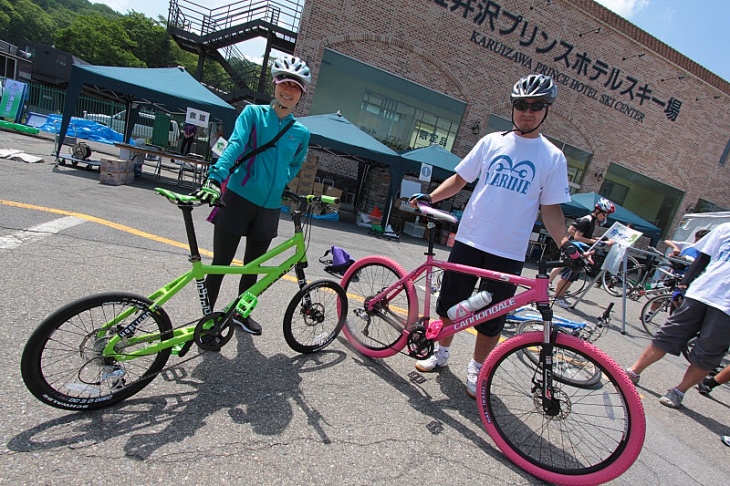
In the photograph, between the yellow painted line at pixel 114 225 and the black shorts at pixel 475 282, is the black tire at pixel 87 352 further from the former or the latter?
the yellow painted line at pixel 114 225

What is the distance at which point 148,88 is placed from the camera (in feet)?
28.6

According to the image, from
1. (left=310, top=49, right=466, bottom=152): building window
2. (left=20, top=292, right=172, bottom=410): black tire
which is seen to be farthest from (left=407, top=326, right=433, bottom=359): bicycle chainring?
(left=310, top=49, right=466, bottom=152): building window

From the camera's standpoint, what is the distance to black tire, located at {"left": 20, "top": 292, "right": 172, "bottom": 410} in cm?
181

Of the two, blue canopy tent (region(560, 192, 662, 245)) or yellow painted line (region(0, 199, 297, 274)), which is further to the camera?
blue canopy tent (region(560, 192, 662, 245))

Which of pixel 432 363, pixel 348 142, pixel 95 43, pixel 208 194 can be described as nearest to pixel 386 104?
pixel 348 142

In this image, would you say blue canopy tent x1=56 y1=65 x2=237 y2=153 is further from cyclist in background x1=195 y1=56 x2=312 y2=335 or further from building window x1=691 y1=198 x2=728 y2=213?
building window x1=691 y1=198 x2=728 y2=213

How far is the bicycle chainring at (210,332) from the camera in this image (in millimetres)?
2270

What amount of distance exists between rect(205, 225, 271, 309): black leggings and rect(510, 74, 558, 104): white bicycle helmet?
2216 millimetres

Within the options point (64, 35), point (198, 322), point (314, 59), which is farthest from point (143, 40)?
point (198, 322)

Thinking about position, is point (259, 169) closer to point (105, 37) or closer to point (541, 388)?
point (541, 388)

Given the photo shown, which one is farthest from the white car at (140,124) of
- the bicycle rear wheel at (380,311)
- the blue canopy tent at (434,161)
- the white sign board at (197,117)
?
the bicycle rear wheel at (380,311)

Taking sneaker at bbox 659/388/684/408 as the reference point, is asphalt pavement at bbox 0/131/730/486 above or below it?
below

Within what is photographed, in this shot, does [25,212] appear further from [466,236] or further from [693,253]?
[693,253]

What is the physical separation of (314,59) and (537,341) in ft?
43.1
